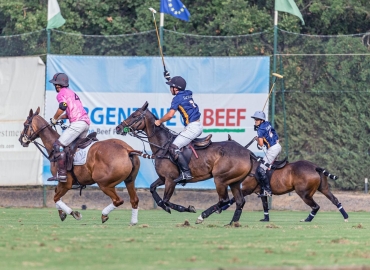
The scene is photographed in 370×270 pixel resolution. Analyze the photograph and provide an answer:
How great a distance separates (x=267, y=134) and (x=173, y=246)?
8.36 meters

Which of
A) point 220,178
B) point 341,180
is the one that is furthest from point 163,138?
point 341,180

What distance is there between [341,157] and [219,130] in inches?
123

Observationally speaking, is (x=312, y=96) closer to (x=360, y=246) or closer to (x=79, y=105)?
(x=79, y=105)

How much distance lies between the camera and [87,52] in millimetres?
24328

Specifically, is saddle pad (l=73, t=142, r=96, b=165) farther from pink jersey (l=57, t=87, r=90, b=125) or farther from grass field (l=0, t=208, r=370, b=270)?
grass field (l=0, t=208, r=370, b=270)

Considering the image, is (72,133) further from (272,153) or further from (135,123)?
(272,153)

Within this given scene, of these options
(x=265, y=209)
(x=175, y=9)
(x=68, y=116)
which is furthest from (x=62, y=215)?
(x=175, y=9)

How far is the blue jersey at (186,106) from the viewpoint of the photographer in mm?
17938

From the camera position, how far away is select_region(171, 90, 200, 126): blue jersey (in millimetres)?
17938

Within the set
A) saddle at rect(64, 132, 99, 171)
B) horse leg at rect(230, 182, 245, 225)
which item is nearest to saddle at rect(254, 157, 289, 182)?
horse leg at rect(230, 182, 245, 225)

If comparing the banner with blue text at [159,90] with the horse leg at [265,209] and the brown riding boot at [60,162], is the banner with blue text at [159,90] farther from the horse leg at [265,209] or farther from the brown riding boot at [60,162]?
the brown riding boot at [60,162]

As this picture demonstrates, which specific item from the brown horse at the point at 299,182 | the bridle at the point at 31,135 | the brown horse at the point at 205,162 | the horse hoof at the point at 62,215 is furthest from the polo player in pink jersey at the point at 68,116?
the brown horse at the point at 299,182

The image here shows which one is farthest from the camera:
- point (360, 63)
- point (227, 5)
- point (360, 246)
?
point (227, 5)

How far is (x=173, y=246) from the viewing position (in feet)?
40.5
